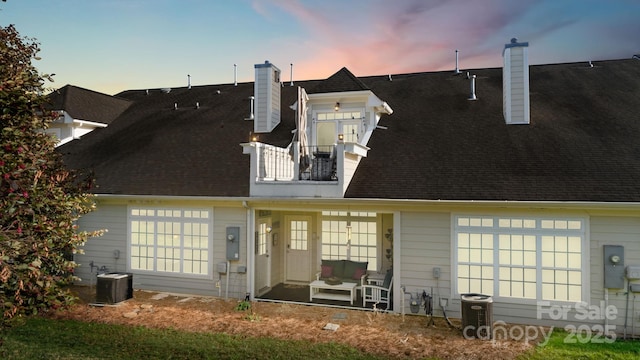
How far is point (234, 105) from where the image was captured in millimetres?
15969

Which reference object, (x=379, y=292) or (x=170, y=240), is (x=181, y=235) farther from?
(x=379, y=292)

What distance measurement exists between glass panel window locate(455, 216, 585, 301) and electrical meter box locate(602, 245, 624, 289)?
46 centimetres

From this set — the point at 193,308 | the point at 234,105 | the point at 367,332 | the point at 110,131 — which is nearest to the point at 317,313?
the point at 367,332

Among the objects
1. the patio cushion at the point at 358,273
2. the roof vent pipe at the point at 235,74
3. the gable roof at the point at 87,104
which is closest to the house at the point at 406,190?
the patio cushion at the point at 358,273

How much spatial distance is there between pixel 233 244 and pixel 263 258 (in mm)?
1291

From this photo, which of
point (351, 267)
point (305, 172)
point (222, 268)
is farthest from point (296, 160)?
point (222, 268)

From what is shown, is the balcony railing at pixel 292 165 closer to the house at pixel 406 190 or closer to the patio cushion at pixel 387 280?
the house at pixel 406 190

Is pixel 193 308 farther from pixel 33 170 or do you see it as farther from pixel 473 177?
pixel 473 177

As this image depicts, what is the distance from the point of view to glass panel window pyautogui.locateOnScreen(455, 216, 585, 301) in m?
8.82

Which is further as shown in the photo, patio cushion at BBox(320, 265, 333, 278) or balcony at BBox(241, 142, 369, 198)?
patio cushion at BBox(320, 265, 333, 278)

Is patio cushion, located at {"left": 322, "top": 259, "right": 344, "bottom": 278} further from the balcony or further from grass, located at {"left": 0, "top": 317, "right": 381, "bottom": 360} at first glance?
grass, located at {"left": 0, "top": 317, "right": 381, "bottom": 360}

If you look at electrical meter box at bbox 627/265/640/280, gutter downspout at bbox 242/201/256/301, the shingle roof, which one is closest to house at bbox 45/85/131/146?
the shingle roof

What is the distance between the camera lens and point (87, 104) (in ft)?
55.3

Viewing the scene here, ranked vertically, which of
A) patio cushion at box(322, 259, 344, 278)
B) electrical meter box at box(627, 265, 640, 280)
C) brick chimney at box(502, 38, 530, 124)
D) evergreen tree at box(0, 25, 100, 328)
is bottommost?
patio cushion at box(322, 259, 344, 278)
